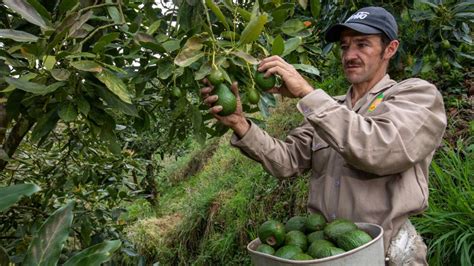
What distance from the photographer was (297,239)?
1.54 metres

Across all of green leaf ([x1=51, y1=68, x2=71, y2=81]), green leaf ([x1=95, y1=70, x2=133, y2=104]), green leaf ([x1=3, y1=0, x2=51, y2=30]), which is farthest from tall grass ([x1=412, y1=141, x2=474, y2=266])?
green leaf ([x1=3, y1=0, x2=51, y2=30])

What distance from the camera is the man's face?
1.88 meters

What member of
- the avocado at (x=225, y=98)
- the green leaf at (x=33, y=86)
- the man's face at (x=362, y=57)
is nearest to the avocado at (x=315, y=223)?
the avocado at (x=225, y=98)

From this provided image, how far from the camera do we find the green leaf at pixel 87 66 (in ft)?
4.27

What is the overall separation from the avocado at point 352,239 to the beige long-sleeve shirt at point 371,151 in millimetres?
213

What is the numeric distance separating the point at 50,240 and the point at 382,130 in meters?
1.02

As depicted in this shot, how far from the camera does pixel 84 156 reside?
3.11 m

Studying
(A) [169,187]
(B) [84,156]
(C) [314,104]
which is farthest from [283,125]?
(A) [169,187]

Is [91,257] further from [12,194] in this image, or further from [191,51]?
[191,51]

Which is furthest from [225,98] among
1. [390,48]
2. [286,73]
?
[390,48]

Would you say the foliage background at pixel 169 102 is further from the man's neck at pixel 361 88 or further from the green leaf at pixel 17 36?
the man's neck at pixel 361 88

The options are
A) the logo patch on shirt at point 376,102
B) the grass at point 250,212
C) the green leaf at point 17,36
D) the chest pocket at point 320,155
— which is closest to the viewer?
the green leaf at point 17,36

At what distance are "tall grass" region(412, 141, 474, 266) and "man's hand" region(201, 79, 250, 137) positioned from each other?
1.35 m

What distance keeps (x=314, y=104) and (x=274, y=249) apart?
45 cm
